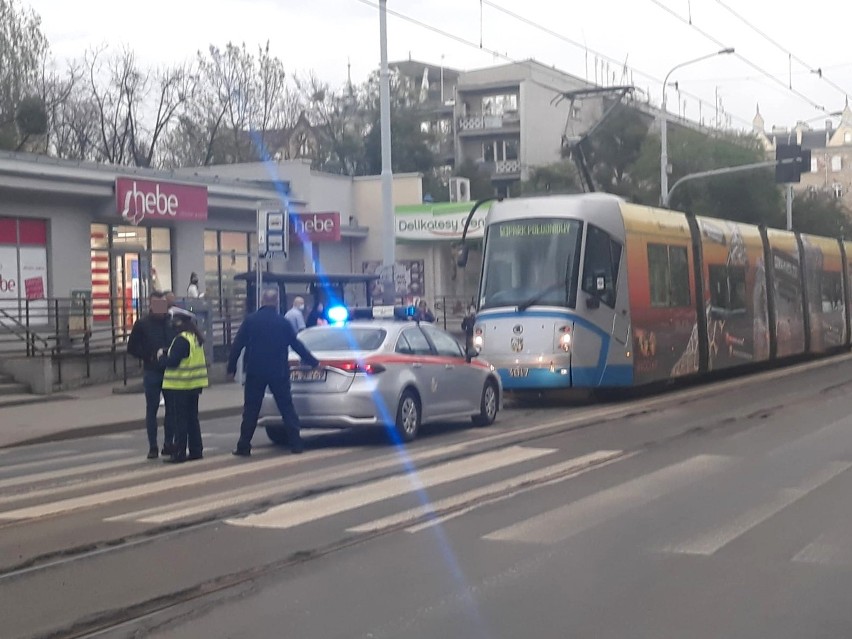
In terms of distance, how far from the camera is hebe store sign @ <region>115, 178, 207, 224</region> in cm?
A: 3038

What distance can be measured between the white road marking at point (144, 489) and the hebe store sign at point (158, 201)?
18.2 metres

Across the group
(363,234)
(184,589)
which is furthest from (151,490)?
(363,234)

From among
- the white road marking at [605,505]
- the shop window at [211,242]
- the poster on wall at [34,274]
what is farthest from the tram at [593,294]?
the shop window at [211,242]

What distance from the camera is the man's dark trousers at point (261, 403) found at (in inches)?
537

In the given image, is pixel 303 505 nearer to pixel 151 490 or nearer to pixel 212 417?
pixel 151 490

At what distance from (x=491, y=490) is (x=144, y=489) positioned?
316 centimetres

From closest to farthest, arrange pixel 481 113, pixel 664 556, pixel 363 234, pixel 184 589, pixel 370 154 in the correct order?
pixel 184 589
pixel 664 556
pixel 363 234
pixel 370 154
pixel 481 113

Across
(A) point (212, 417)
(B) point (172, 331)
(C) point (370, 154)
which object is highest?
(C) point (370, 154)

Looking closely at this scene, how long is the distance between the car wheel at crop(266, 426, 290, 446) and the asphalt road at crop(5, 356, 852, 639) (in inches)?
22.3

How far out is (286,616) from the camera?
6715 mm

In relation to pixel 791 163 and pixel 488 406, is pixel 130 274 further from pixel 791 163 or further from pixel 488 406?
pixel 791 163

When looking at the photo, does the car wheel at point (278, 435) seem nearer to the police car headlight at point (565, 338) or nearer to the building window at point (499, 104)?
the police car headlight at point (565, 338)

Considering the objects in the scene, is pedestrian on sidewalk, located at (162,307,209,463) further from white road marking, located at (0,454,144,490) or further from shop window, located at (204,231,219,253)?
shop window, located at (204,231,219,253)

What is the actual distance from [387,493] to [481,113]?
66.2 meters
